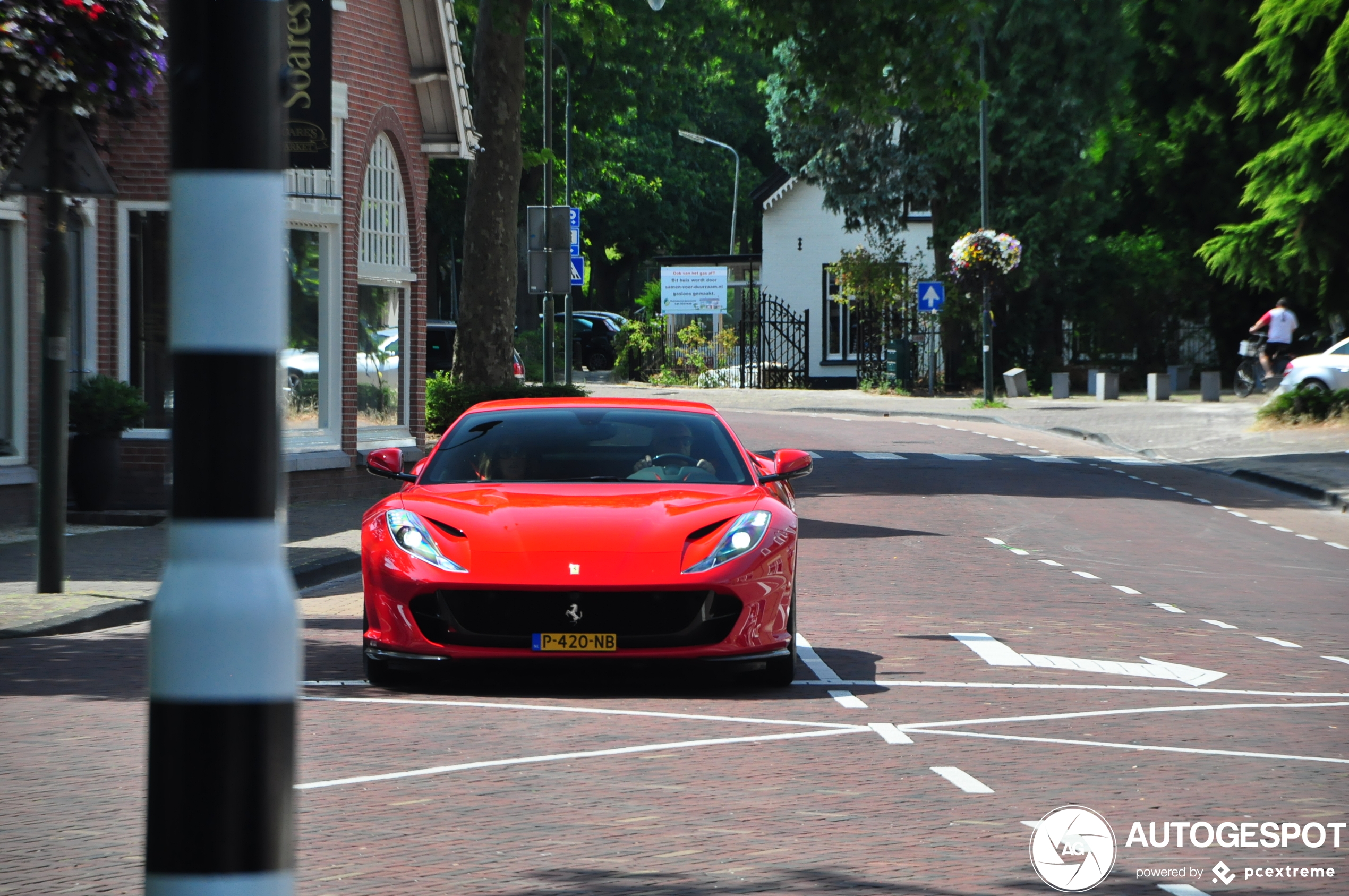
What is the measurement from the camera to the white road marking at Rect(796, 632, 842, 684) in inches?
338

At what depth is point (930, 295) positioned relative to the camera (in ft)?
135

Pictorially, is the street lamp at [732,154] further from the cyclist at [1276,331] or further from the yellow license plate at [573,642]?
the yellow license plate at [573,642]

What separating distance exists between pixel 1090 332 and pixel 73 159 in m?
39.5

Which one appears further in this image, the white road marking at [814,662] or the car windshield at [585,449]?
the car windshield at [585,449]

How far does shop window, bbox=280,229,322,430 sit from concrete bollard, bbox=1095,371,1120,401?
25214mm

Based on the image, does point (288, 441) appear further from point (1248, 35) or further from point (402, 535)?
point (1248, 35)

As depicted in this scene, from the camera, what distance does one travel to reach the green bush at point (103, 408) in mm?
16219

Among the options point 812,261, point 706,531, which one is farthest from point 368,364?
point 812,261

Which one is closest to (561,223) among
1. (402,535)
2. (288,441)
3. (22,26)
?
(288,441)

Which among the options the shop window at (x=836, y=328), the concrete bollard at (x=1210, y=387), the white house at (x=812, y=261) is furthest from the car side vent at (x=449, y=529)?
the shop window at (x=836, y=328)

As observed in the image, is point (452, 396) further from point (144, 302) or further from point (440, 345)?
point (440, 345)

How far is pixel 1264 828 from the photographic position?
18.1 ft

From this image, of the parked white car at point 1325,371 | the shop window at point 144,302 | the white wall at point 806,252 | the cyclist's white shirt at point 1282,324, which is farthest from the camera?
the white wall at point 806,252

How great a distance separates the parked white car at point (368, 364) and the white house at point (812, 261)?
32.3m
